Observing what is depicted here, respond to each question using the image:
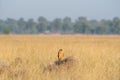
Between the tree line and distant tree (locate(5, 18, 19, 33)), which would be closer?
the tree line

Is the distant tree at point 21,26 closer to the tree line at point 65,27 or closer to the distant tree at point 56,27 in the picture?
the tree line at point 65,27

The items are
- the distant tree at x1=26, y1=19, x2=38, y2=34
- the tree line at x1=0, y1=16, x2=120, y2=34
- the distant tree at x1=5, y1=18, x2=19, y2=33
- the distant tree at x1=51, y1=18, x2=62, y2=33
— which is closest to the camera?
the tree line at x1=0, y1=16, x2=120, y2=34

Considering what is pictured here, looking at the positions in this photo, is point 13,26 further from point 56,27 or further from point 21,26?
point 56,27

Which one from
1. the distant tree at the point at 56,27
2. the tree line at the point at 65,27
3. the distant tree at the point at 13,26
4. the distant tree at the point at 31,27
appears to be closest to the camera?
the tree line at the point at 65,27

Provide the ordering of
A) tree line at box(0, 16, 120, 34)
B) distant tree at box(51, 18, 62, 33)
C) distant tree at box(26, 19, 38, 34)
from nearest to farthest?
tree line at box(0, 16, 120, 34)
distant tree at box(26, 19, 38, 34)
distant tree at box(51, 18, 62, 33)

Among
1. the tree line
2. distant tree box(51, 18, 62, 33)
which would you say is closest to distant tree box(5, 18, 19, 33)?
the tree line

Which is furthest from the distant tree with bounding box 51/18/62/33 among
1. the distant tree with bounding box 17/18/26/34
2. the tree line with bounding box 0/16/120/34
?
the distant tree with bounding box 17/18/26/34

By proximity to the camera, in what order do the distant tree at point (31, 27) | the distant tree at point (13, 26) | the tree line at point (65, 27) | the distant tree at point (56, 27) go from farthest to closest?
the distant tree at point (13, 26) → the distant tree at point (56, 27) → the distant tree at point (31, 27) → the tree line at point (65, 27)

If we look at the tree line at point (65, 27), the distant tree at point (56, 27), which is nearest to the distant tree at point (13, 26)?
the tree line at point (65, 27)

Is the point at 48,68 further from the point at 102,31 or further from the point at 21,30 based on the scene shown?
the point at 21,30

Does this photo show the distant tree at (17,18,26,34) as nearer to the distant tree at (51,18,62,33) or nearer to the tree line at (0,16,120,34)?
the tree line at (0,16,120,34)

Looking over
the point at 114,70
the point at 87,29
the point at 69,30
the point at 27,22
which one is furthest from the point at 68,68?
the point at 27,22

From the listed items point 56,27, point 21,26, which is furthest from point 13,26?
point 56,27

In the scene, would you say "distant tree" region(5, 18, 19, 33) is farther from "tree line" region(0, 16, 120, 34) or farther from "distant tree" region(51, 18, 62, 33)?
"distant tree" region(51, 18, 62, 33)
